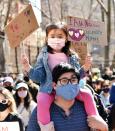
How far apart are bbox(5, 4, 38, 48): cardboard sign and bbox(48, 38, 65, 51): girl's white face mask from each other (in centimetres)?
225

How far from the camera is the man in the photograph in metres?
4.33

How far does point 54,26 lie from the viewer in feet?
15.2

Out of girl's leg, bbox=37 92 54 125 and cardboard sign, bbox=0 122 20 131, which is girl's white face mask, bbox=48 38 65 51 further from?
cardboard sign, bbox=0 122 20 131

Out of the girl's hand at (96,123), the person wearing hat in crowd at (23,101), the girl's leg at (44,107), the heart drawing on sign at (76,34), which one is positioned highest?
the heart drawing on sign at (76,34)

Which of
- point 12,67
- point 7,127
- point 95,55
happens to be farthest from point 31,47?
point 7,127

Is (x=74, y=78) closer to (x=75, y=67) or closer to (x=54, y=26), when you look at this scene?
(x=75, y=67)

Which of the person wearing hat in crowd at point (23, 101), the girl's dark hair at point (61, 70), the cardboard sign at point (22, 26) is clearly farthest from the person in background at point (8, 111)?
the person wearing hat in crowd at point (23, 101)

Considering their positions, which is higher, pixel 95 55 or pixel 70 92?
pixel 70 92

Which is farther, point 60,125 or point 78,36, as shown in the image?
point 78,36

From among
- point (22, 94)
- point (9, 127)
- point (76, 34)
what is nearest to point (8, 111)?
point (9, 127)

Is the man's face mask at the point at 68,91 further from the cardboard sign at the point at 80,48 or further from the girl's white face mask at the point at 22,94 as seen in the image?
the girl's white face mask at the point at 22,94

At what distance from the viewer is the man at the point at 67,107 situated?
14.2 feet

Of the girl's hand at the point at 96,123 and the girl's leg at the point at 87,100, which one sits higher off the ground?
the girl's leg at the point at 87,100

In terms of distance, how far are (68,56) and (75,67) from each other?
0.13 m
